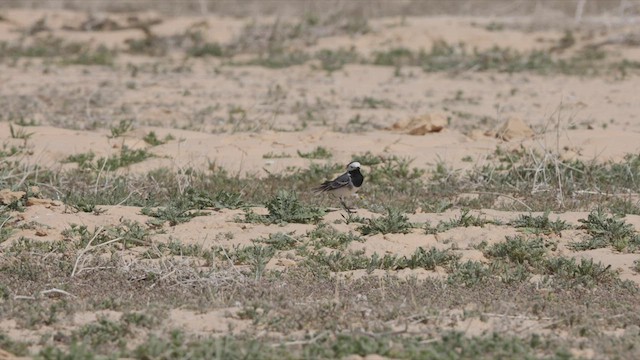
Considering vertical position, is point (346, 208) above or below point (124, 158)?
above

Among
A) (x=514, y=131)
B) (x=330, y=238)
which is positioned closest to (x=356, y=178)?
(x=330, y=238)

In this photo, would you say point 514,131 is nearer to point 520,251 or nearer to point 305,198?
point 305,198

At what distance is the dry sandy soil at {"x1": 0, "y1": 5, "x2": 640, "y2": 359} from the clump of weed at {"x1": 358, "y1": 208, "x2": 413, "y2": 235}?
0.16 ft

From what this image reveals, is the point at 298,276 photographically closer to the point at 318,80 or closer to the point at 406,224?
the point at 406,224

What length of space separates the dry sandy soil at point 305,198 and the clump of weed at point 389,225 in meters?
0.05

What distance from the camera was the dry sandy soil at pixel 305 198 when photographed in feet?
18.5

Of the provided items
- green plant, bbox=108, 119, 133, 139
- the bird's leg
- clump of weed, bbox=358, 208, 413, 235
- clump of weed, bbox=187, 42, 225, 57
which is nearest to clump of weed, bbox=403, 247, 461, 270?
clump of weed, bbox=358, 208, 413, 235

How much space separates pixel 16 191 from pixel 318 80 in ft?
27.0

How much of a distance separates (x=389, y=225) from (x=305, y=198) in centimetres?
163

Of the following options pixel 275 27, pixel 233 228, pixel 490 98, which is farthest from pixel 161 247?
pixel 275 27

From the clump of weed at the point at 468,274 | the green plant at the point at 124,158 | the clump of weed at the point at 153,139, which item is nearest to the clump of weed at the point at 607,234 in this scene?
the clump of weed at the point at 468,274

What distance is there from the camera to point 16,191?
26.4ft

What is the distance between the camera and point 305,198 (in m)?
8.95

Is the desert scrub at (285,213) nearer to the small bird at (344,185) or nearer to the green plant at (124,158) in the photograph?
the small bird at (344,185)
